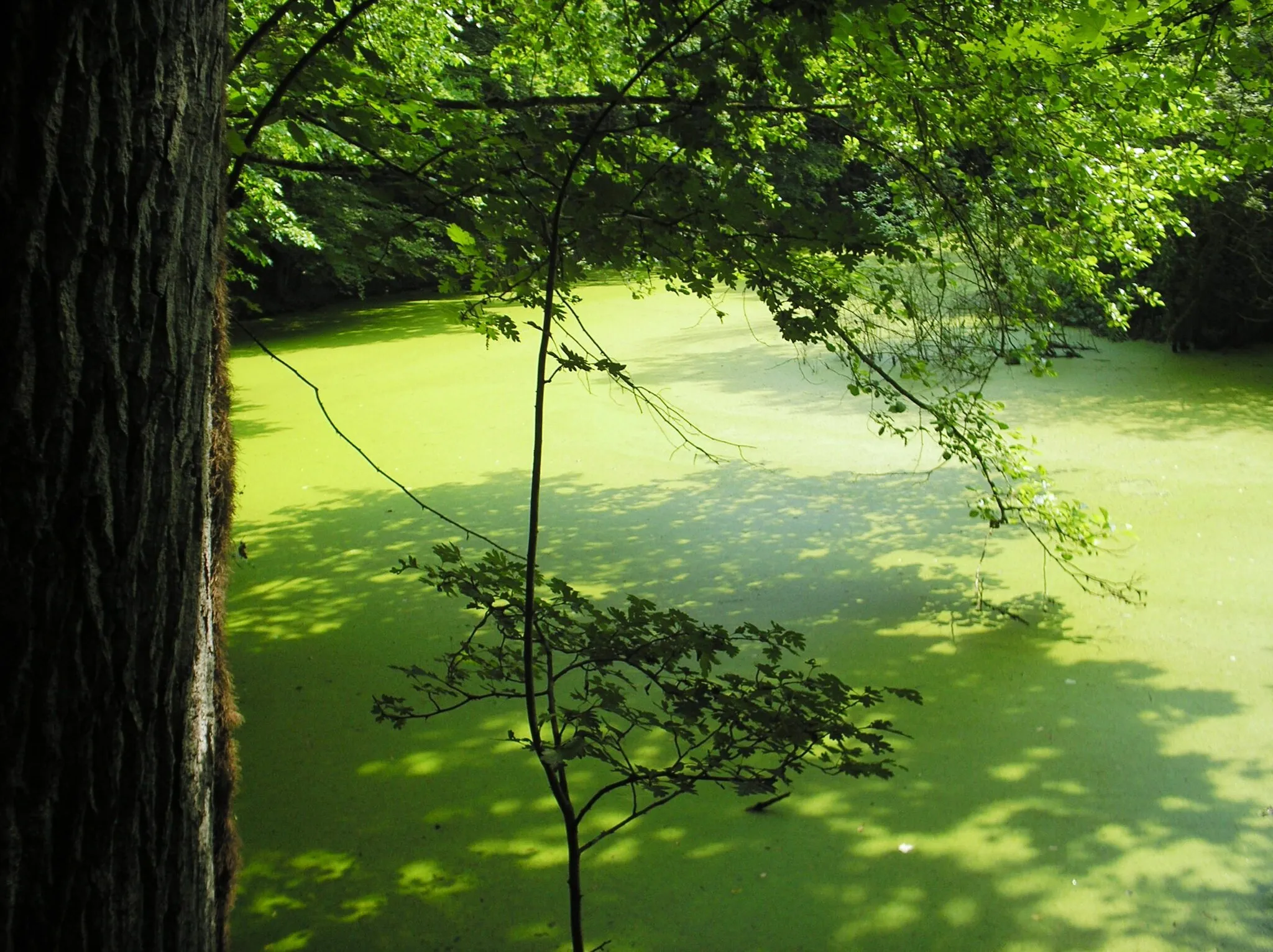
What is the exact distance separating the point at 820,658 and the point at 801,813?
87 cm

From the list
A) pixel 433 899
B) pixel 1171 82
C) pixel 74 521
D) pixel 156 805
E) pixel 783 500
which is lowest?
pixel 433 899

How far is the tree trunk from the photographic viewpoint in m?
0.74

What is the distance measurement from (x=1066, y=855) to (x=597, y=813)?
1.01 metres

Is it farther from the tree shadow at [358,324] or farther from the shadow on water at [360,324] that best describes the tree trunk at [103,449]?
the shadow on water at [360,324]

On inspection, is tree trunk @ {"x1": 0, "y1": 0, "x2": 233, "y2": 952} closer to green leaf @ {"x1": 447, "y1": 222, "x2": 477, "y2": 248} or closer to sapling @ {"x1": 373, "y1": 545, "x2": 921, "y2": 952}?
sapling @ {"x1": 373, "y1": 545, "x2": 921, "y2": 952}

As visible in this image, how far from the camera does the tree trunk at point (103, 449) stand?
744mm

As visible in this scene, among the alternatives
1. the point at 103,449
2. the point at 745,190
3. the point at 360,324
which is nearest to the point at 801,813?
the point at 745,190

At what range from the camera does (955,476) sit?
16.1ft

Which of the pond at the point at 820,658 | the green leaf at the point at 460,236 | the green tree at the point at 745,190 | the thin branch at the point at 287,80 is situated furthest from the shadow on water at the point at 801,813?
the thin branch at the point at 287,80

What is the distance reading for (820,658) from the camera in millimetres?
3256

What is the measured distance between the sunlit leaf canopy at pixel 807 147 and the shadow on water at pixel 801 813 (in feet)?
1.78

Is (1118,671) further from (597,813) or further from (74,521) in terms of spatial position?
(74,521)

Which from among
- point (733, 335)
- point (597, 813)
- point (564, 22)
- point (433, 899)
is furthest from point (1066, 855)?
point (733, 335)

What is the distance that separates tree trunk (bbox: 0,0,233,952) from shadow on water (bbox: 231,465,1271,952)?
135cm
